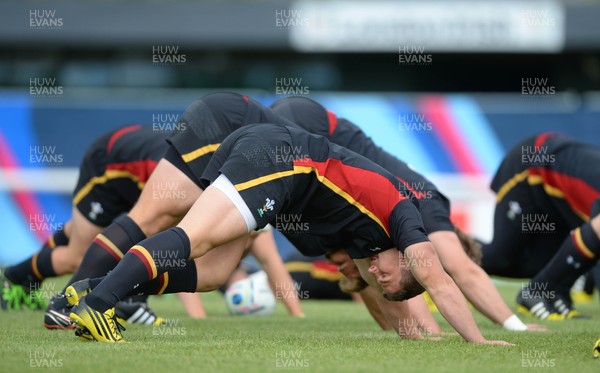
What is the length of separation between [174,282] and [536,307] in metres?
3.56

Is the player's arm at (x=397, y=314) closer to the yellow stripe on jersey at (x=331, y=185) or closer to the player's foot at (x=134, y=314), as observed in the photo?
the yellow stripe on jersey at (x=331, y=185)

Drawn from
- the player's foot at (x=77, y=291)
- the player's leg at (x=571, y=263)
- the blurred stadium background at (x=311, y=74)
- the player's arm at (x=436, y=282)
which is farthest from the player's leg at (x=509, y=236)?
the player's foot at (x=77, y=291)

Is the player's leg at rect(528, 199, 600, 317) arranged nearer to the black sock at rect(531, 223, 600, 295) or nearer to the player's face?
the black sock at rect(531, 223, 600, 295)

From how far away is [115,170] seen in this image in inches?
276

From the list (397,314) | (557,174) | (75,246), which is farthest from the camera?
(557,174)

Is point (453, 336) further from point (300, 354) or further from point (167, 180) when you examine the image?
point (167, 180)

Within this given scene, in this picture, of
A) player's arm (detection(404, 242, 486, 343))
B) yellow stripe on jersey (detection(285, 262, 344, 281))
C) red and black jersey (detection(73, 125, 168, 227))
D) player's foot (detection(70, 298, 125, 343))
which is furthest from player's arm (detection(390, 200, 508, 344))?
yellow stripe on jersey (detection(285, 262, 344, 281))

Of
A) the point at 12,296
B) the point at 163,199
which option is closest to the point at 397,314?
the point at 163,199

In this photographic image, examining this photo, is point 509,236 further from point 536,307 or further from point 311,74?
point 311,74

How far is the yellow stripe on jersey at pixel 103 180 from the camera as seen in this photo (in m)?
6.99

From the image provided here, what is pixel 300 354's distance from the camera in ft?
15.7

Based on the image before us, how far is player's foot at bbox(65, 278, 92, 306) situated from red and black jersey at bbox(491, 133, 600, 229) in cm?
428

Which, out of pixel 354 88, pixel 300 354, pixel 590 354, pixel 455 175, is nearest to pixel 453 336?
pixel 590 354

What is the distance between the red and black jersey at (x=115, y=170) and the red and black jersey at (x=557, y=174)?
3129 millimetres
